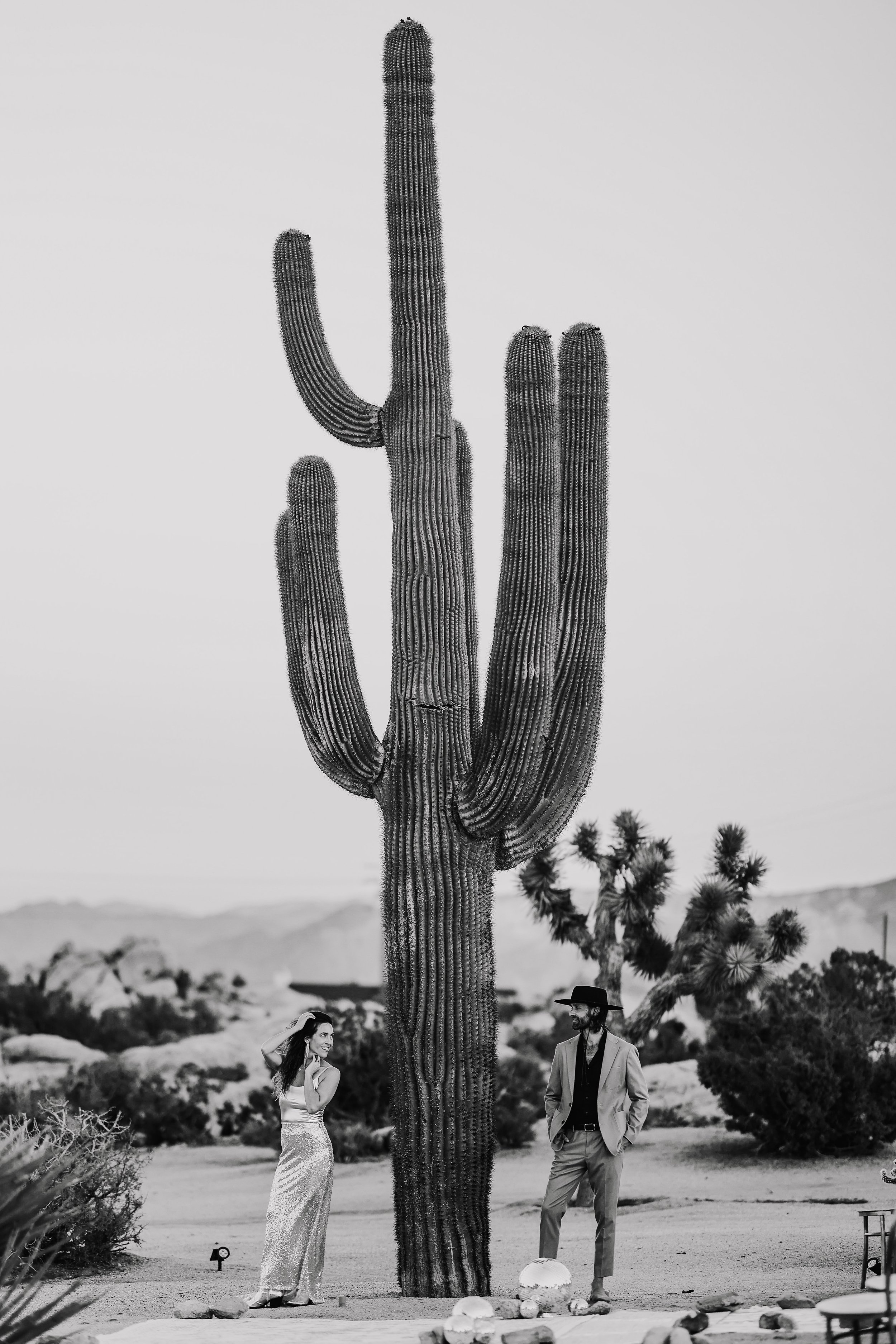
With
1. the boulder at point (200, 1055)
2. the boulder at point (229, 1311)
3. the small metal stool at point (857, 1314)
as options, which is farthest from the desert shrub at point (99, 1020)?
the small metal stool at point (857, 1314)

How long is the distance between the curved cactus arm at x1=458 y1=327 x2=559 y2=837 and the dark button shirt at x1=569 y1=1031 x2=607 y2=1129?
152 centimetres

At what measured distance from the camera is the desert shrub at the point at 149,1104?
2233cm

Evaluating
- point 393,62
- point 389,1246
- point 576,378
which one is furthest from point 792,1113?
point 393,62

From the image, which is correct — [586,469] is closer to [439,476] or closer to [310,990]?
[439,476]

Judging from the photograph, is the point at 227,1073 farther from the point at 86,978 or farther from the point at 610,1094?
the point at 86,978

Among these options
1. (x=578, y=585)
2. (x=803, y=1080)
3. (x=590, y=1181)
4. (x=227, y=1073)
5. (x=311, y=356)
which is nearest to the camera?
(x=590, y=1181)

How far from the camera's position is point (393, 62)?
10.8m

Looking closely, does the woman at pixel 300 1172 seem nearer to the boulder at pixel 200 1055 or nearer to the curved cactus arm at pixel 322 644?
the curved cactus arm at pixel 322 644

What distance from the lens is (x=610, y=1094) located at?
8812 millimetres

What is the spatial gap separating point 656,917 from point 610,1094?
10301 mm

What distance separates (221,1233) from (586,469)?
7933 millimetres

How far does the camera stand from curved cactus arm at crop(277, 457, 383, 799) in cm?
1010

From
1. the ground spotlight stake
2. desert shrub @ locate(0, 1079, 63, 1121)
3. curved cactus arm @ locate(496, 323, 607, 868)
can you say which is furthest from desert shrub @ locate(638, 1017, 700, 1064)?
curved cactus arm @ locate(496, 323, 607, 868)

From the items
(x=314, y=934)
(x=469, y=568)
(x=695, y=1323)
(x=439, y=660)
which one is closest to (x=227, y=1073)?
(x=469, y=568)
